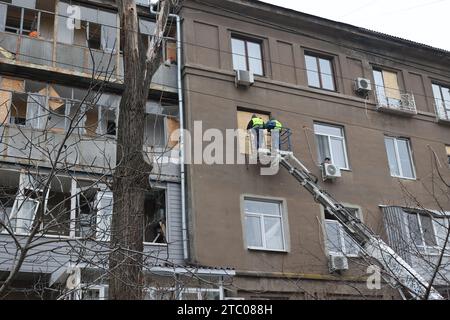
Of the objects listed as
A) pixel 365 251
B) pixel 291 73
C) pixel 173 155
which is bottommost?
pixel 365 251

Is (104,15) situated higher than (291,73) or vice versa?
(104,15)

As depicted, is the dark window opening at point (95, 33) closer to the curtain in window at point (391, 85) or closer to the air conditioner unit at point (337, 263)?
the air conditioner unit at point (337, 263)

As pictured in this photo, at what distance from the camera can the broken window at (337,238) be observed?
1708 cm

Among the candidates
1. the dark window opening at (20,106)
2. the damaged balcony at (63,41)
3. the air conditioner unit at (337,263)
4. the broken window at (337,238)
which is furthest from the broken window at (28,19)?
the air conditioner unit at (337,263)

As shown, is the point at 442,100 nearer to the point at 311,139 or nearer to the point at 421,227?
the point at 421,227

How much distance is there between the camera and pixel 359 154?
19.5 metres

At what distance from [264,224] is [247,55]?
5.89 metres

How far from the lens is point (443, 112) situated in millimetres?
22328

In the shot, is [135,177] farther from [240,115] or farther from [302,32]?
[302,32]

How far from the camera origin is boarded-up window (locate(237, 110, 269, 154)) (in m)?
17.6

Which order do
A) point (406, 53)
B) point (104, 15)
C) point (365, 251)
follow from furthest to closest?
point (406, 53) → point (104, 15) → point (365, 251)

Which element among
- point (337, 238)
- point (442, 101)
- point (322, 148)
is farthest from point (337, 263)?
point (442, 101)
